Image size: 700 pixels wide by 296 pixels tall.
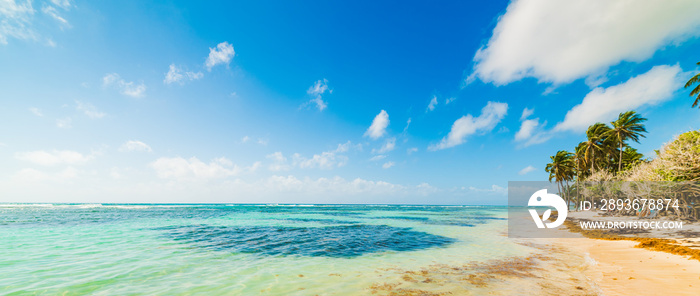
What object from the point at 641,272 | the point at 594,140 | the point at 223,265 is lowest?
the point at 223,265

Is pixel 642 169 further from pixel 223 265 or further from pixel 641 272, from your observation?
pixel 223 265

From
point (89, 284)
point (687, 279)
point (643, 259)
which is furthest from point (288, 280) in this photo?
point (643, 259)

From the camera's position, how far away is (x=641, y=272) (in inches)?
383

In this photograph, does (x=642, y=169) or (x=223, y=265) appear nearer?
(x=223, y=265)

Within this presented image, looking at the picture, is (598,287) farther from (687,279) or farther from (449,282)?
(449,282)

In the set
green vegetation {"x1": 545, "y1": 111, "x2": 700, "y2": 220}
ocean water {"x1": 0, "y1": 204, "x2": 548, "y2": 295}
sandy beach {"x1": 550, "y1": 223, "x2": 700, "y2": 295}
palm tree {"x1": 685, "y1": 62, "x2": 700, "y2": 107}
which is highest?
palm tree {"x1": 685, "y1": 62, "x2": 700, "y2": 107}

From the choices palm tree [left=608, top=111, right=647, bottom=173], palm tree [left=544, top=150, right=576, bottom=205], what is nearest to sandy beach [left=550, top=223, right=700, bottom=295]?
palm tree [left=608, top=111, right=647, bottom=173]

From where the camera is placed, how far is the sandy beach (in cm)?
786

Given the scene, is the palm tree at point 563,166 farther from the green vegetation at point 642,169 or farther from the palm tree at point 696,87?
the palm tree at point 696,87

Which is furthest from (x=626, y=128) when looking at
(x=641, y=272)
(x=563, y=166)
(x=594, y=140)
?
(x=641, y=272)

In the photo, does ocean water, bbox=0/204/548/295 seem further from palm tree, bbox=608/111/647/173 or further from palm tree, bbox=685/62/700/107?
Answer: palm tree, bbox=608/111/647/173

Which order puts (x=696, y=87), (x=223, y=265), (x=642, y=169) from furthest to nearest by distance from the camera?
1. (x=642, y=169)
2. (x=696, y=87)
3. (x=223, y=265)

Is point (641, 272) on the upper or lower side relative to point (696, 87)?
lower

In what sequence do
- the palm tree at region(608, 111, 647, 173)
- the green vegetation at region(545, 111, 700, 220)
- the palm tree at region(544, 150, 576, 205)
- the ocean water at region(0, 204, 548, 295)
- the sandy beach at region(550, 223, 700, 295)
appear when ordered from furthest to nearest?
the palm tree at region(544, 150, 576, 205) → the palm tree at region(608, 111, 647, 173) → the green vegetation at region(545, 111, 700, 220) → the ocean water at region(0, 204, 548, 295) → the sandy beach at region(550, 223, 700, 295)
